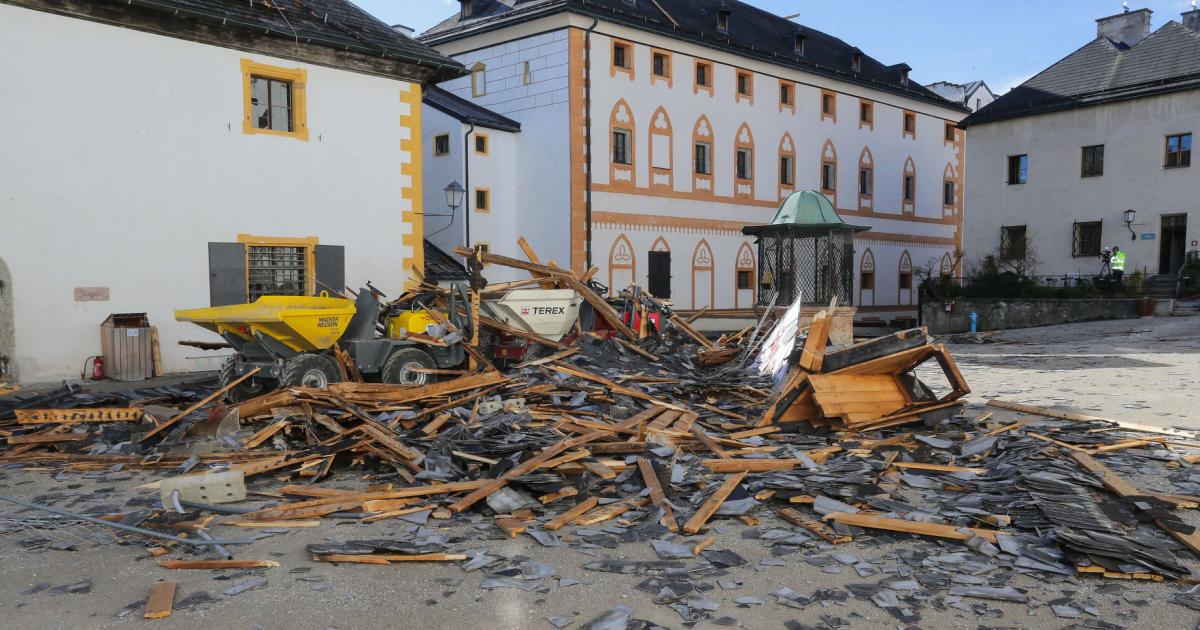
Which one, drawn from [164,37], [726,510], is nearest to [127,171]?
[164,37]

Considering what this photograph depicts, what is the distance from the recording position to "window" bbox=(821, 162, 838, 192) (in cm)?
3803

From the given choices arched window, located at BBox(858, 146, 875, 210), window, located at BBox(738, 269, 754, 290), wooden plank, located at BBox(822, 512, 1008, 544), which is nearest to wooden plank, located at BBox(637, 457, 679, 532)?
wooden plank, located at BBox(822, 512, 1008, 544)

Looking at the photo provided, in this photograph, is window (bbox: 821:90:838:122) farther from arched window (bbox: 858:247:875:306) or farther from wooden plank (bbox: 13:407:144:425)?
wooden plank (bbox: 13:407:144:425)

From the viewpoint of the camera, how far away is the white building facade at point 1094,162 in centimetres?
3350

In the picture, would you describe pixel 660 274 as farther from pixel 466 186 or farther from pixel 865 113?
pixel 865 113

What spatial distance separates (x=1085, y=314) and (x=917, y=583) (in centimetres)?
2656

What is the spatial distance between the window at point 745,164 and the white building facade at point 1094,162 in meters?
11.3

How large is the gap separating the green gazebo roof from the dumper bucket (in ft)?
41.1

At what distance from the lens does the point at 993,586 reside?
17.0 ft

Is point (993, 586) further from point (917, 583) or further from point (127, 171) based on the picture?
point (127, 171)

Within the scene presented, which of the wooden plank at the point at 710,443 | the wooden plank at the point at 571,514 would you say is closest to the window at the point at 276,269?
the wooden plank at the point at 710,443

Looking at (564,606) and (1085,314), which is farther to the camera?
(1085,314)

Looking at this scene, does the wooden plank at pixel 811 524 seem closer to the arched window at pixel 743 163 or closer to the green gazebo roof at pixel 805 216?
the green gazebo roof at pixel 805 216

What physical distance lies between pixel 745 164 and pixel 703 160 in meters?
2.55
